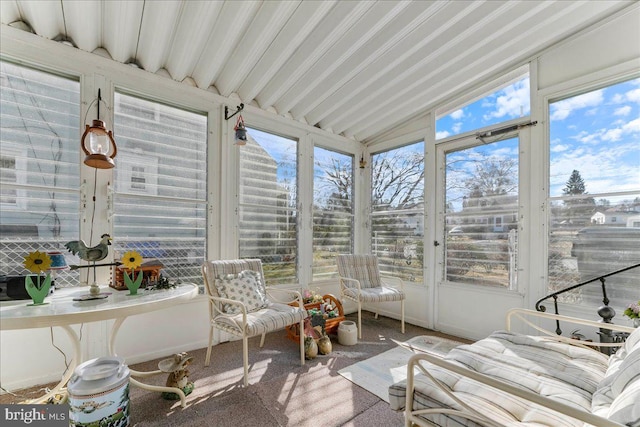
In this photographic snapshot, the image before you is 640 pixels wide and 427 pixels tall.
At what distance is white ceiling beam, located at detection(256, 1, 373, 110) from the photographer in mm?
2006

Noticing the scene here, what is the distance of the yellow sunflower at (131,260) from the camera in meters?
1.79

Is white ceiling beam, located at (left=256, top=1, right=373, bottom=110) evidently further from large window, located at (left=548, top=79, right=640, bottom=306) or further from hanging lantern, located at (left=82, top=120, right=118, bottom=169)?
large window, located at (left=548, top=79, right=640, bottom=306)

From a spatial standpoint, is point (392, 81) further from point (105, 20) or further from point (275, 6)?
point (105, 20)

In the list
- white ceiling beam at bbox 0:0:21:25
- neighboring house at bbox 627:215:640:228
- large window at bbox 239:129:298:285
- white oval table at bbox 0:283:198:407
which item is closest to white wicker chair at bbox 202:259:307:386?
white oval table at bbox 0:283:198:407

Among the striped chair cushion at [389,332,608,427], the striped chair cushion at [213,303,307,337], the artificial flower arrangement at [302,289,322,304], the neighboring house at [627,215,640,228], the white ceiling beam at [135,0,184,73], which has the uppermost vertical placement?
the white ceiling beam at [135,0,184,73]

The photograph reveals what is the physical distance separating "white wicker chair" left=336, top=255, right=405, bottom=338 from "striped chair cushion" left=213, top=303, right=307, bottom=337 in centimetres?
105

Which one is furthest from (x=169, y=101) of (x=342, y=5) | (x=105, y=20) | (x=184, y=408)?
(x=184, y=408)

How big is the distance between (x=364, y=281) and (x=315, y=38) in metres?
2.70

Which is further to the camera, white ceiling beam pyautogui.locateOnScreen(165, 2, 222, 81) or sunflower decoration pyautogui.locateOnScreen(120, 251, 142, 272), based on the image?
white ceiling beam pyautogui.locateOnScreen(165, 2, 222, 81)

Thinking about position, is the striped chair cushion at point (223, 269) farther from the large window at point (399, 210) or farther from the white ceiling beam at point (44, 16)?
the white ceiling beam at point (44, 16)

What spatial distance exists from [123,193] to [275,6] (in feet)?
6.40

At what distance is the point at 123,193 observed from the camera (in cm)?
247
